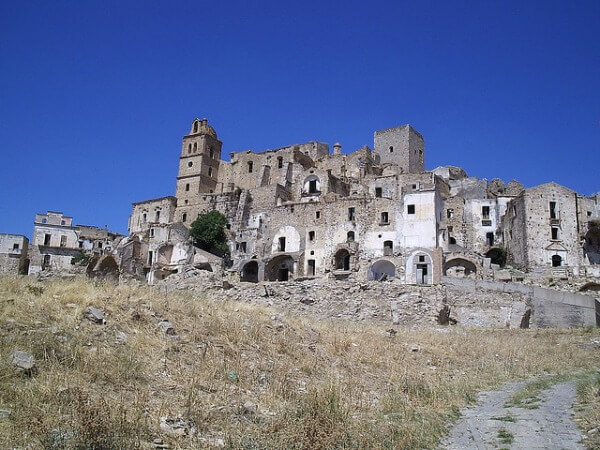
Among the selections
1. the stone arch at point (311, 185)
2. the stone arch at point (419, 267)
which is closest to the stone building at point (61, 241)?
the stone arch at point (311, 185)

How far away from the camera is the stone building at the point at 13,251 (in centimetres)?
6469

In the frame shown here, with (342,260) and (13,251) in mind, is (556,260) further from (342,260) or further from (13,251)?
(13,251)

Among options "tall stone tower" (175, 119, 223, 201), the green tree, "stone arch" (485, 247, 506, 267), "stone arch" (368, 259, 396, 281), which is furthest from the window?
"tall stone tower" (175, 119, 223, 201)

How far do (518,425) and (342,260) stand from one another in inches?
1653

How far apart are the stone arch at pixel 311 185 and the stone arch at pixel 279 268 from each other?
11038mm

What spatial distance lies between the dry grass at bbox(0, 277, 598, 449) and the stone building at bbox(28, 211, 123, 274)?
58926 millimetres

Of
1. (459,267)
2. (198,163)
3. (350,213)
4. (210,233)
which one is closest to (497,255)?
(459,267)

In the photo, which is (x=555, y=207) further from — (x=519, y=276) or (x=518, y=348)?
(x=518, y=348)

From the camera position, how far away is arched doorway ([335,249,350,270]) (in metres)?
50.5

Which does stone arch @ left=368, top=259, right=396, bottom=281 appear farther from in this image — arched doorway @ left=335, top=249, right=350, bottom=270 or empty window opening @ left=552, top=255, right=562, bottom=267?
empty window opening @ left=552, top=255, right=562, bottom=267

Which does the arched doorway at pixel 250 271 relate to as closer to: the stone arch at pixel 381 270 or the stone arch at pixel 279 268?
the stone arch at pixel 279 268

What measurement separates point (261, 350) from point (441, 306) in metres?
13.3

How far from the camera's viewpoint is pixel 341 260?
50875 mm

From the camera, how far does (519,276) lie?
44.6 meters
